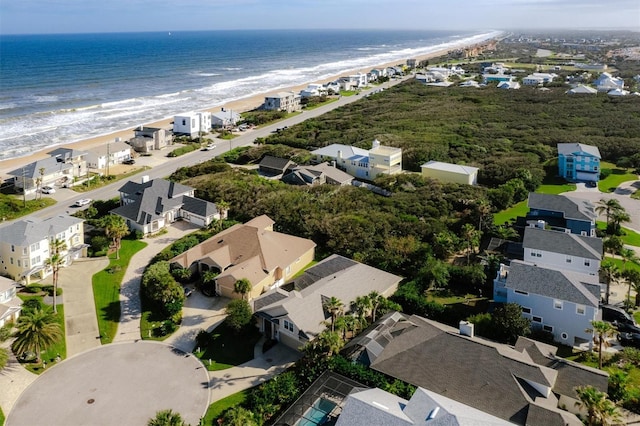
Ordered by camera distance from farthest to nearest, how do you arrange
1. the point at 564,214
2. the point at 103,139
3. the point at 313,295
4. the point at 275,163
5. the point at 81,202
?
the point at 103,139
the point at 275,163
the point at 81,202
the point at 564,214
the point at 313,295

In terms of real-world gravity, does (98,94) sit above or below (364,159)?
above

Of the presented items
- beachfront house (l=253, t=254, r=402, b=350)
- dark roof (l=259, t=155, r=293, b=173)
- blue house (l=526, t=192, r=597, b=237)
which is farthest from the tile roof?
blue house (l=526, t=192, r=597, b=237)

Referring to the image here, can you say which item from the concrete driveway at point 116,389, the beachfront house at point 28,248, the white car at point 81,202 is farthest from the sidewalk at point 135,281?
the white car at point 81,202

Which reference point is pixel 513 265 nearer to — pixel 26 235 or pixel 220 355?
pixel 220 355

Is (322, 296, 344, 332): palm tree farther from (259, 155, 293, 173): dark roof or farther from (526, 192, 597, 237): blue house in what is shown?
(259, 155, 293, 173): dark roof

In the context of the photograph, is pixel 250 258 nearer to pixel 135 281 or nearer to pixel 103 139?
pixel 135 281

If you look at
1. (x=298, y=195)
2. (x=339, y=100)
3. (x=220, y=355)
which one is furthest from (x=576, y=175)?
(x=339, y=100)

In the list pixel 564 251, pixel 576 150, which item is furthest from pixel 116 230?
pixel 576 150

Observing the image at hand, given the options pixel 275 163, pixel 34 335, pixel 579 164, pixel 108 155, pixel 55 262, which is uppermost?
pixel 108 155
